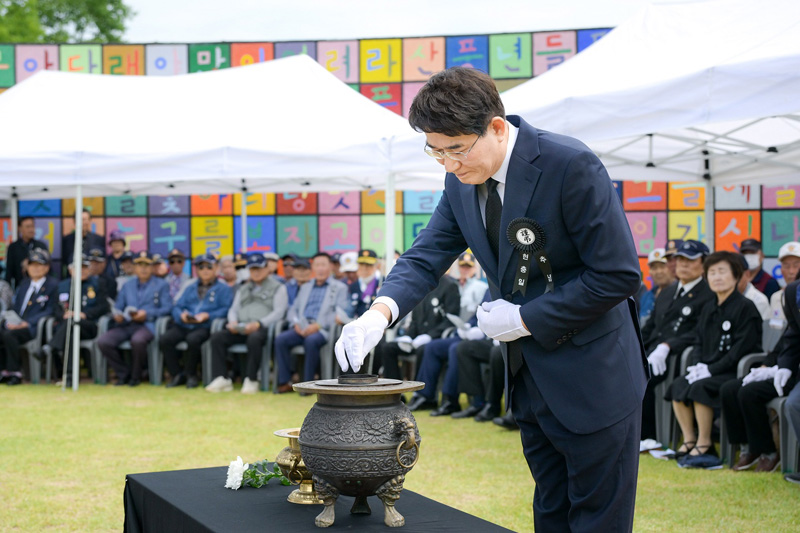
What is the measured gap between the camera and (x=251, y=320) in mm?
9172

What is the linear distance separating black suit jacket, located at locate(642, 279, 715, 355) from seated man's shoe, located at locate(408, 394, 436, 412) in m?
2.14

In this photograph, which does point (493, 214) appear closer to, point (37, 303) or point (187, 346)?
point (187, 346)

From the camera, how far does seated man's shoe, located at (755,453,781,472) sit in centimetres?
506

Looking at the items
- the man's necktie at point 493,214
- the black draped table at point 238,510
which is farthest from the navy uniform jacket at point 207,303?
the man's necktie at point 493,214

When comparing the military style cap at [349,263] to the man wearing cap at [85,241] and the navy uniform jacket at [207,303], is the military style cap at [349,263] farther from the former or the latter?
the man wearing cap at [85,241]

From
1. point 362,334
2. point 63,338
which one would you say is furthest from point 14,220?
point 362,334

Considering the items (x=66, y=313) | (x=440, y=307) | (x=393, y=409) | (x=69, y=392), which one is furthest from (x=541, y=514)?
(x=66, y=313)

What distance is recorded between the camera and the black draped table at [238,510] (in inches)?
→ 94.6

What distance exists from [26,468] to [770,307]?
17.1 ft

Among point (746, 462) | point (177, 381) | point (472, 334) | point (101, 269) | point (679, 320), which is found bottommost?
point (177, 381)

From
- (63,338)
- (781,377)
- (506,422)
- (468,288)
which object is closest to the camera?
(781,377)

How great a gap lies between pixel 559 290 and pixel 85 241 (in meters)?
10.5

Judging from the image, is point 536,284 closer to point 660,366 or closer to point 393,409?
point 393,409

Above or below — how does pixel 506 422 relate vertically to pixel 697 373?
below
